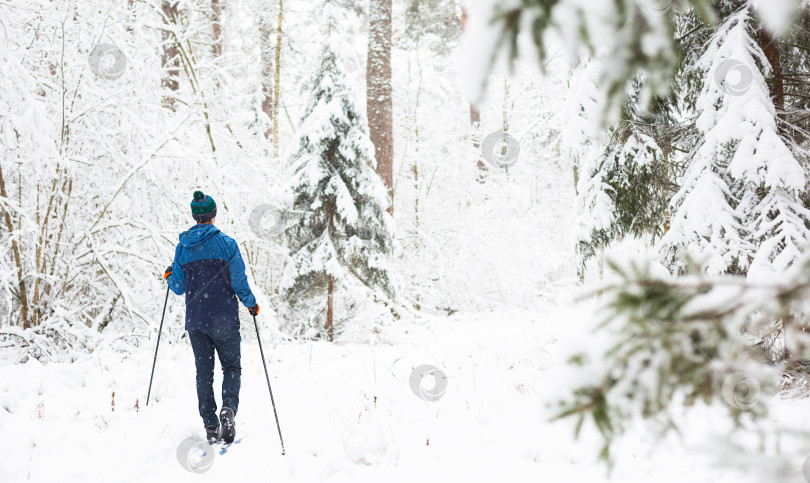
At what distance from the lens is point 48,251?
242 inches

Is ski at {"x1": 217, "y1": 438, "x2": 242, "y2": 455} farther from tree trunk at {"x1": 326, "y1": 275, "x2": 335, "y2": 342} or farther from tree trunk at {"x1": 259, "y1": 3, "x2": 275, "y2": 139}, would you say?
tree trunk at {"x1": 259, "y1": 3, "x2": 275, "y2": 139}

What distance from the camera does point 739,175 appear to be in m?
4.44

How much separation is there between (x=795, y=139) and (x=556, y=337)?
13.1ft

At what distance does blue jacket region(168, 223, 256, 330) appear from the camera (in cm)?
416

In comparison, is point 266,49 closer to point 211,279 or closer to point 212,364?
point 211,279

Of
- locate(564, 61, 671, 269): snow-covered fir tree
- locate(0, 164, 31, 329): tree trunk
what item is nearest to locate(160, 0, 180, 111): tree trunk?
locate(0, 164, 31, 329): tree trunk

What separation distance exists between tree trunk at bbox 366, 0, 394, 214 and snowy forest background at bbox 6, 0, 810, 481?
45 millimetres

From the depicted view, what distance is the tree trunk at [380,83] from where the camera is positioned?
32.3 feet

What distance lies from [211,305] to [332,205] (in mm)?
4553

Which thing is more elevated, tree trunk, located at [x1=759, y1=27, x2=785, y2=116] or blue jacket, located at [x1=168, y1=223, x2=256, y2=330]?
tree trunk, located at [x1=759, y1=27, x2=785, y2=116]

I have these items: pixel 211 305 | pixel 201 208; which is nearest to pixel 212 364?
pixel 211 305

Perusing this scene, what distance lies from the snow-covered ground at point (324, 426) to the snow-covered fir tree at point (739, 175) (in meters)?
1.43

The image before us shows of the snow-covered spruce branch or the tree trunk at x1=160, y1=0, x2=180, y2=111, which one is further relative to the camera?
the tree trunk at x1=160, y1=0, x2=180, y2=111

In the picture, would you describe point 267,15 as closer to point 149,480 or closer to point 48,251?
point 48,251
